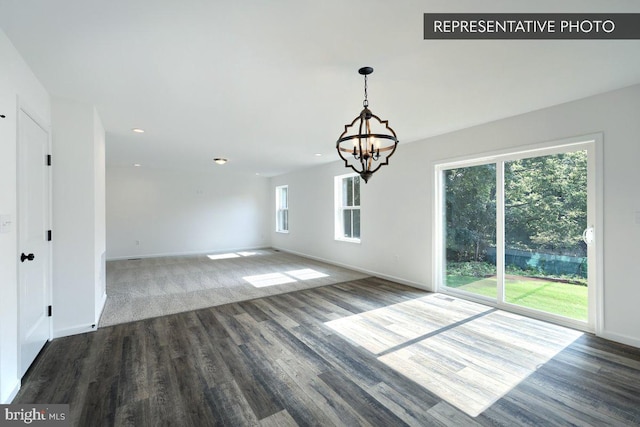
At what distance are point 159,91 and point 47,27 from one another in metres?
1.01

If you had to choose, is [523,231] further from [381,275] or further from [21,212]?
[21,212]

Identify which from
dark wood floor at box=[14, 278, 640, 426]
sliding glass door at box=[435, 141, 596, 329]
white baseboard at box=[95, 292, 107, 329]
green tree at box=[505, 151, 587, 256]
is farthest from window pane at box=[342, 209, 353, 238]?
white baseboard at box=[95, 292, 107, 329]

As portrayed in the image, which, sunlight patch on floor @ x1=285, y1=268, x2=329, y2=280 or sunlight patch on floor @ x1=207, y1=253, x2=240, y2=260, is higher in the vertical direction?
sunlight patch on floor @ x1=207, y1=253, x2=240, y2=260

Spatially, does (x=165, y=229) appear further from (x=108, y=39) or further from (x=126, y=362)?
(x=108, y=39)

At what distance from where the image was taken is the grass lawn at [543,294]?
10.2 feet

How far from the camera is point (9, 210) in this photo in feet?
6.47

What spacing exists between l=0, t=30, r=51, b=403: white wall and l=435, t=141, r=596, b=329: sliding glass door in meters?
4.72

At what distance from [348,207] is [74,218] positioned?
15.4ft

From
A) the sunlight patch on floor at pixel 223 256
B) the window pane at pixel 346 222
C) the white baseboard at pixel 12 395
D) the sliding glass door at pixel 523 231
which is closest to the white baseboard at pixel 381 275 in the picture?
the sliding glass door at pixel 523 231

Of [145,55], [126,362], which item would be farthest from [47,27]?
[126,362]

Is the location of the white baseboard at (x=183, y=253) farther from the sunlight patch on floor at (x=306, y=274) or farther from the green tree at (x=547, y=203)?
the green tree at (x=547, y=203)

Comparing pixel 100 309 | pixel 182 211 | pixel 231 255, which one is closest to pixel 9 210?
pixel 100 309

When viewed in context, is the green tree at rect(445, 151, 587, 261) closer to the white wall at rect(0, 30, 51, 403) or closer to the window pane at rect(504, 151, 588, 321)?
the window pane at rect(504, 151, 588, 321)
